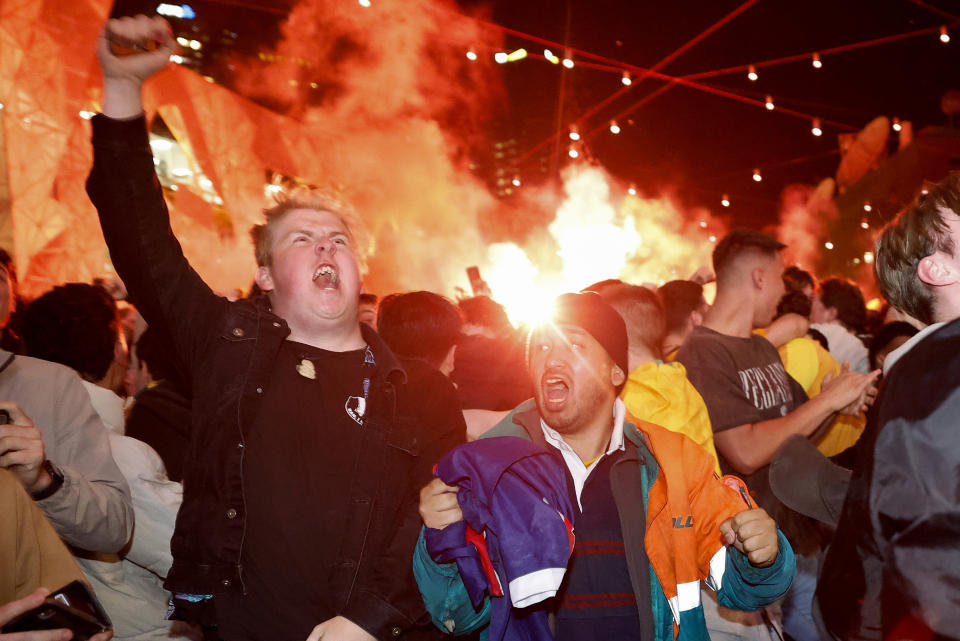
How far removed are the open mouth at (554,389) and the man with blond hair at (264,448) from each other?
43cm

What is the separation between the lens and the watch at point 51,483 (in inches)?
84.1

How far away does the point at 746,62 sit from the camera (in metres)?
11.9

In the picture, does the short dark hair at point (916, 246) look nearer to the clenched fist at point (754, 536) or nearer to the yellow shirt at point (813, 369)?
the clenched fist at point (754, 536)

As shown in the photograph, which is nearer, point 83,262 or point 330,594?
point 330,594

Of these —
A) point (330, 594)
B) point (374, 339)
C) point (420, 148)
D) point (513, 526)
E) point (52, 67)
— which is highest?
point (420, 148)

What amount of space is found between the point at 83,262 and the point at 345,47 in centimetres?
682

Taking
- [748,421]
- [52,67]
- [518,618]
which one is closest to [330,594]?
[518,618]

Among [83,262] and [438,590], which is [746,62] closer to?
[83,262]

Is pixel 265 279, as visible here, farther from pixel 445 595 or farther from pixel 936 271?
pixel 936 271

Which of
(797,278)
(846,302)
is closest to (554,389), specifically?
(797,278)

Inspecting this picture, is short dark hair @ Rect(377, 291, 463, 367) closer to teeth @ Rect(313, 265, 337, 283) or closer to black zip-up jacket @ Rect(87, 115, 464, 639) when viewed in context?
teeth @ Rect(313, 265, 337, 283)

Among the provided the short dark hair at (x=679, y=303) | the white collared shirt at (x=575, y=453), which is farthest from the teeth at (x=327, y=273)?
the short dark hair at (x=679, y=303)

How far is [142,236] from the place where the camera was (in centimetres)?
236

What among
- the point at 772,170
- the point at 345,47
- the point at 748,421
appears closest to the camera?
the point at 748,421
